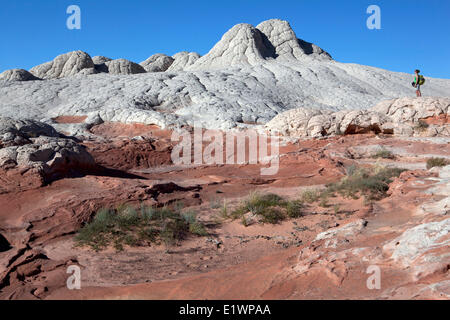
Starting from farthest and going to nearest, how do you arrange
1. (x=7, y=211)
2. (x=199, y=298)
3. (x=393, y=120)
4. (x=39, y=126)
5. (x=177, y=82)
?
(x=177, y=82) < (x=393, y=120) < (x=39, y=126) < (x=7, y=211) < (x=199, y=298)

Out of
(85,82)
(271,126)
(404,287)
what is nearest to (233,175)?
(271,126)

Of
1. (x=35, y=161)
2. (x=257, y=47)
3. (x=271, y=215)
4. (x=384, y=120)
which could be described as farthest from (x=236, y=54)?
(x=271, y=215)

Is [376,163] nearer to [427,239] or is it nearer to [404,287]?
[427,239]

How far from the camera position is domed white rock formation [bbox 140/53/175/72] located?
46.3 metres

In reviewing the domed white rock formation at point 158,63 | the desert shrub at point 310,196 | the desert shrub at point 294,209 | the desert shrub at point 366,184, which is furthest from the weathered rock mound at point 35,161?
the domed white rock formation at point 158,63

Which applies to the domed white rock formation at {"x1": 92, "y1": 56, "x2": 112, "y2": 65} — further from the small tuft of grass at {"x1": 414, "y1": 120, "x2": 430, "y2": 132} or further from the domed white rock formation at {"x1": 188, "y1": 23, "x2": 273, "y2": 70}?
the small tuft of grass at {"x1": 414, "y1": 120, "x2": 430, "y2": 132}

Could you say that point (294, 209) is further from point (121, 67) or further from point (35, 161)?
point (121, 67)

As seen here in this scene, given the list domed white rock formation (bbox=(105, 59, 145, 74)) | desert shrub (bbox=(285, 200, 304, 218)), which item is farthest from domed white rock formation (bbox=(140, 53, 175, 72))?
desert shrub (bbox=(285, 200, 304, 218))

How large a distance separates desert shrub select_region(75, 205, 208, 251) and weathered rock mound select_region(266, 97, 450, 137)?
930 cm

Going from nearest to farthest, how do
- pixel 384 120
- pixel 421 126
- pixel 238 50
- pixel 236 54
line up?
pixel 421 126 < pixel 384 120 < pixel 236 54 < pixel 238 50

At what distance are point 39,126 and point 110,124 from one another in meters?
6.66

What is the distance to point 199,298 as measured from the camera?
3.60 metres

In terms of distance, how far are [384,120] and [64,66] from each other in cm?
3405

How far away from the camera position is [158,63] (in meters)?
47.6
